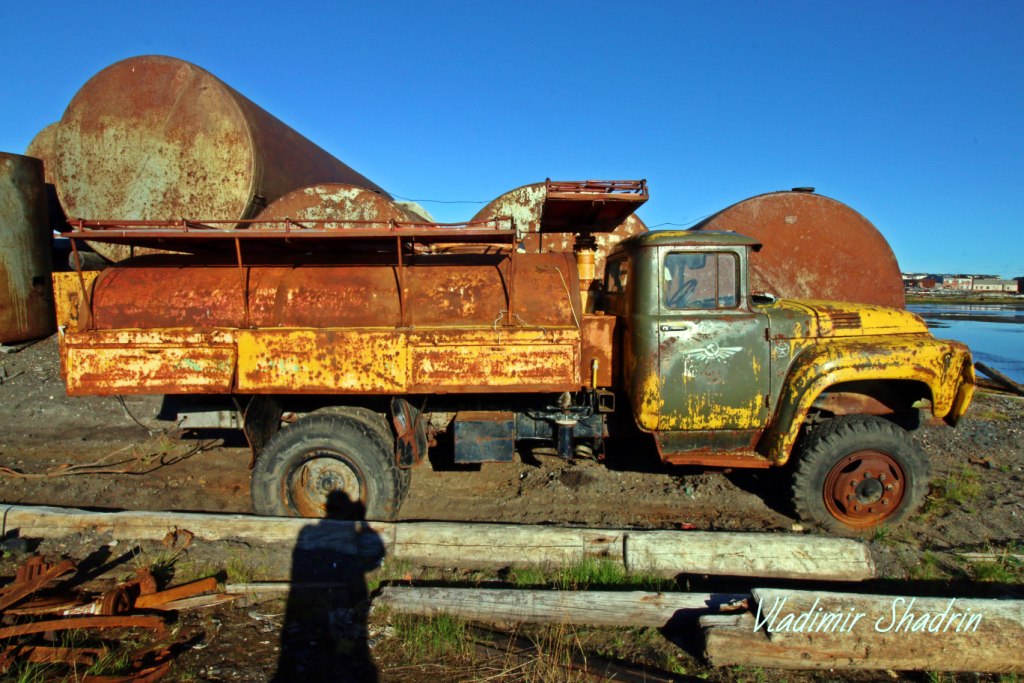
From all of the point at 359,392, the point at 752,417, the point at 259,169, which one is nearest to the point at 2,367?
the point at 259,169

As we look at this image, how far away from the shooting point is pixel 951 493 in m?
4.77

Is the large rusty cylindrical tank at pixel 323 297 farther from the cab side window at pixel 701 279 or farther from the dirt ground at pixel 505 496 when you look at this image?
the dirt ground at pixel 505 496

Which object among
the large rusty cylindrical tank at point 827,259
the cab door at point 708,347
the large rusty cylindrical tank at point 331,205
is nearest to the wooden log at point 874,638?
the cab door at point 708,347

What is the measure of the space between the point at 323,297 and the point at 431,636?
247 centimetres

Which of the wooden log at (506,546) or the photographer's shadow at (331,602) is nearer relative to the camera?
the photographer's shadow at (331,602)

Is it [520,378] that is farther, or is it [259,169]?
[259,169]

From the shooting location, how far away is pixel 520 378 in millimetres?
4020

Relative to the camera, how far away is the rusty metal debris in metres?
2.77

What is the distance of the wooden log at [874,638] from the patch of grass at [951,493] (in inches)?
78.3

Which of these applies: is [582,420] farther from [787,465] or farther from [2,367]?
[2,367]

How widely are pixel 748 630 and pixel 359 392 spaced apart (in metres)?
2.81

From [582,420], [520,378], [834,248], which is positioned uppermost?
[834,248]

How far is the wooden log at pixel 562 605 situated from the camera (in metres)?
3.09

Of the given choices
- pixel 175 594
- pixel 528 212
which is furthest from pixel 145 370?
pixel 528 212
